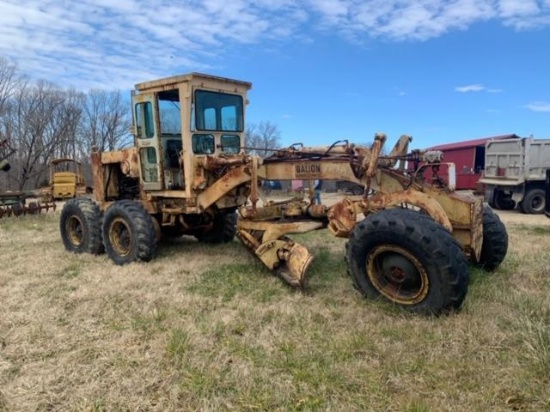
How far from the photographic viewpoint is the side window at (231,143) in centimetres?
707

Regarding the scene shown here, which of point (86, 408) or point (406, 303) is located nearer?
point (86, 408)

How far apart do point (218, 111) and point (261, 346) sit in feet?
13.7

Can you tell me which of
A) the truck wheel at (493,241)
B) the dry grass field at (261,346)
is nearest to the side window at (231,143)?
the dry grass field at (261,346)

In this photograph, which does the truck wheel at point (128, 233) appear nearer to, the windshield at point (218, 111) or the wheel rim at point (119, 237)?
the wheel rim at point (119, 237)

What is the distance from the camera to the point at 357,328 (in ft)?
13.0

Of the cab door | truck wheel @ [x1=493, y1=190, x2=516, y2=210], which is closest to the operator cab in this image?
the cab door

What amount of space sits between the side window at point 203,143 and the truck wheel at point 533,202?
38.5 feet

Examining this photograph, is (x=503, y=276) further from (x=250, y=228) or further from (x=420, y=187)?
(x=250, y=228)

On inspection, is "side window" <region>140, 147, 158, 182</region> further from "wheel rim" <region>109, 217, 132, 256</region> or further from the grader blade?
the grader blade

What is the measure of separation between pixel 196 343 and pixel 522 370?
2360 mm

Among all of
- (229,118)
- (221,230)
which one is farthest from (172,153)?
(221,230)

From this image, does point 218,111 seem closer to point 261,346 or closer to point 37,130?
point 261,346

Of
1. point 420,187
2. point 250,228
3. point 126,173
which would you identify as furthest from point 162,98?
point 420,187

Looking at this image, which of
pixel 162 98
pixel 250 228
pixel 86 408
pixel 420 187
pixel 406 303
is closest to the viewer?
pixel 86 408
